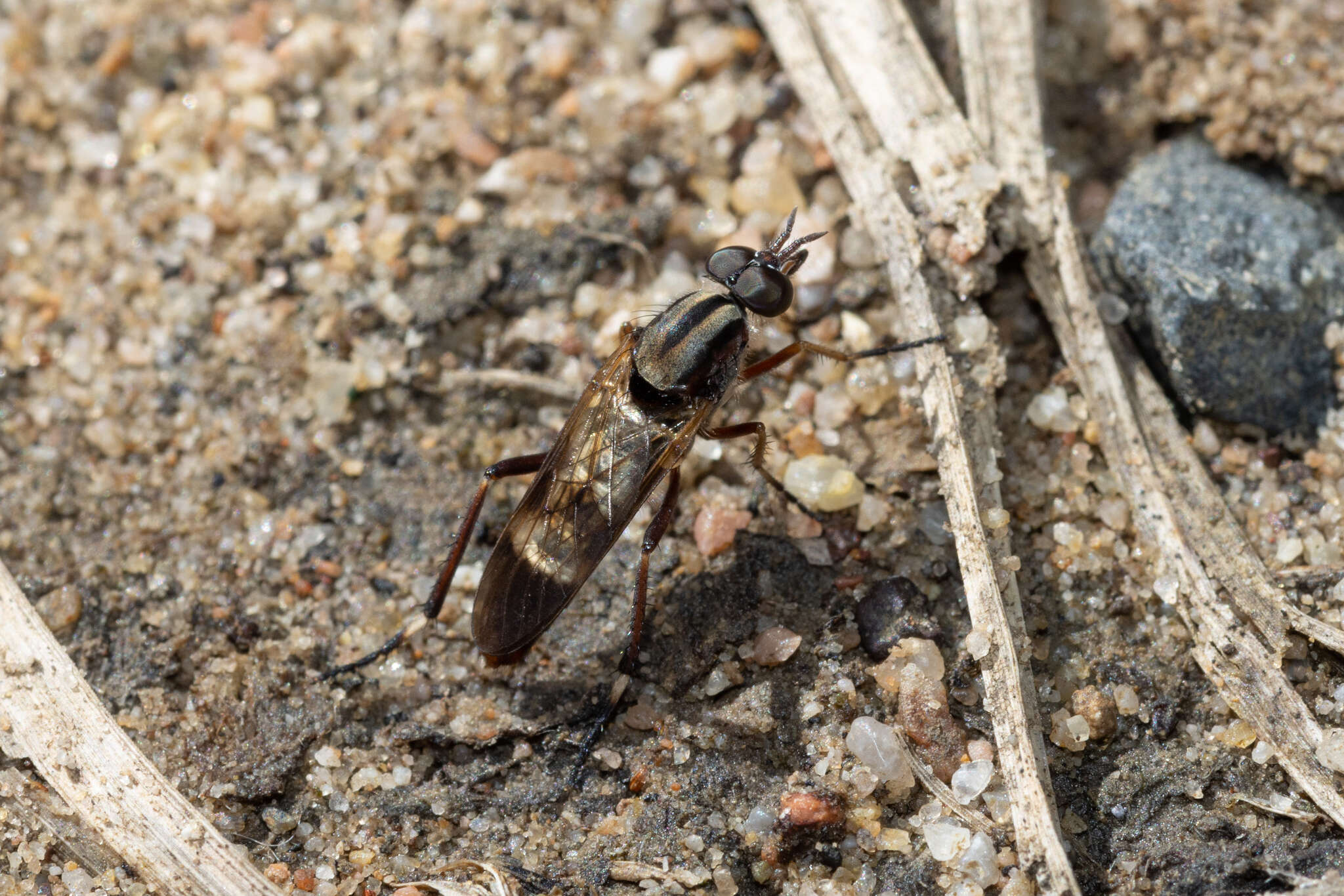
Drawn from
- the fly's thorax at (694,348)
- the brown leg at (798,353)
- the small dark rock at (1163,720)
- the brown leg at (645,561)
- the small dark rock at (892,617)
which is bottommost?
the small dark rock at (1163,720)

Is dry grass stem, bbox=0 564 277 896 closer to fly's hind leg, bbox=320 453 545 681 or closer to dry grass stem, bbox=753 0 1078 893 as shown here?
fly's hind leg, bbox=320 453 545 681

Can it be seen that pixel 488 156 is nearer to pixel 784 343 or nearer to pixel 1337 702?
pixel 784 343

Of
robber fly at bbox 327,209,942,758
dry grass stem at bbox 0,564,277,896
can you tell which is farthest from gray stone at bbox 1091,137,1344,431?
dry grass stem at bbox 0,564,277,896

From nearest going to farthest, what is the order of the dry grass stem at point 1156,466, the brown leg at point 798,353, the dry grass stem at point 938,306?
the dry grass stem at point 938,306, the dry grass stem at point 1156,466, the brown leg at point 798,353

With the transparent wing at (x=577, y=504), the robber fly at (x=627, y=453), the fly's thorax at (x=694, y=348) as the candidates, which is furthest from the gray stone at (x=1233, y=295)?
the transparent wing at (x=577, y=504)

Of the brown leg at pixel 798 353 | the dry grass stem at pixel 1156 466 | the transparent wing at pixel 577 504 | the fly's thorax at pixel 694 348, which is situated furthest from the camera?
the brown leg at pixel 798 353

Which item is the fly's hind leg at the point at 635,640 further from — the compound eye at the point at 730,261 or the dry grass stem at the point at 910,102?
the dry grass stem at the point at 910,102

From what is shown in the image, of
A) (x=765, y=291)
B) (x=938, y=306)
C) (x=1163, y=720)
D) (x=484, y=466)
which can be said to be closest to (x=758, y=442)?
(x=765, y=291)

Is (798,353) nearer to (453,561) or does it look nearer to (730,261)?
(730,261)
